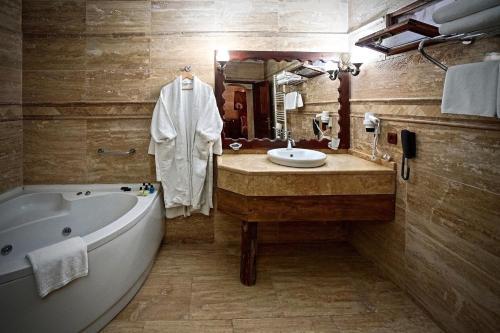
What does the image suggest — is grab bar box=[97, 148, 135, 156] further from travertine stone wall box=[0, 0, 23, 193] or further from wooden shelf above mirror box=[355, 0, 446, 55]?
wooden shelf above mirror box=[355, 0, 446, 55]

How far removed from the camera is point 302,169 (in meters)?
2.25

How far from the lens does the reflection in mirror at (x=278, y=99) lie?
2.91 metres

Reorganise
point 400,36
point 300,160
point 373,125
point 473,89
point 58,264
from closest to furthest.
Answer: point 473,89 → point 58,264 → point 400,36 → point 300,160 → point 373,125

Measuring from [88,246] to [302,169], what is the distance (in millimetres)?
1321

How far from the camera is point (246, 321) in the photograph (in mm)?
1939

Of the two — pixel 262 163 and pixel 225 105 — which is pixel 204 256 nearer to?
pixel 262 163

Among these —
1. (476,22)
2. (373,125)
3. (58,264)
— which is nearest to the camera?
(476,22)

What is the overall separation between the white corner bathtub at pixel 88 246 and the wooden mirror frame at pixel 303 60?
92cm

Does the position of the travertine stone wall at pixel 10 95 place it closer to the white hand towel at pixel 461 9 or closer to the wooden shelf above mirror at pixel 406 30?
the wooden shelf above mirror at pixel 406 30

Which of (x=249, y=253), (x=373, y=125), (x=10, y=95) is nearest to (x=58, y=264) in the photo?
(x=249, y=253)

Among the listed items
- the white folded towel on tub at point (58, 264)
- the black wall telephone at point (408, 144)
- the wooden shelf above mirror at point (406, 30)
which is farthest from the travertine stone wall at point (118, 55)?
the white folded towel on tub at point (58, 264)

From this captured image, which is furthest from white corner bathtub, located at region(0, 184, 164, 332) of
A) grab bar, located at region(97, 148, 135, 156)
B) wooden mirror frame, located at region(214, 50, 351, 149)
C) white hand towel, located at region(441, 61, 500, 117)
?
white hand towel, located at region(441, 61, 500, 117)

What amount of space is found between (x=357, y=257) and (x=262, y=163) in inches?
44.7

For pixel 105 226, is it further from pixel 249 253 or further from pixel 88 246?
pixel 249 253
